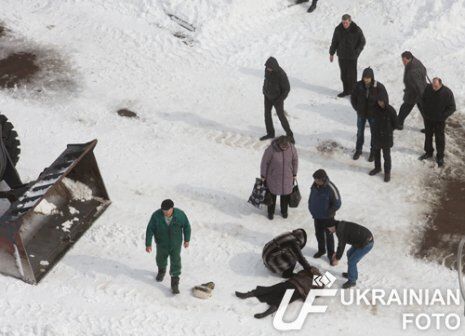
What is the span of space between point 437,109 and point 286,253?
349cm

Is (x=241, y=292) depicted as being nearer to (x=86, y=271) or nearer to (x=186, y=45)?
(x=86, y=271)

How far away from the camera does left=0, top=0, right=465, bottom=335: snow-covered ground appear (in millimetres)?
8656

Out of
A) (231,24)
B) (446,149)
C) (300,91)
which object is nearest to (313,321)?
(446,149)

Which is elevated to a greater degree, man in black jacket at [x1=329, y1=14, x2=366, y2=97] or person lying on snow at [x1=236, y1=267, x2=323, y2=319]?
man in black jacket at [x1=329, y1=14, x2=366, y2=97]

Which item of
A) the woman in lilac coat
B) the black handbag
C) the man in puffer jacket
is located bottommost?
the man in puffer jacket

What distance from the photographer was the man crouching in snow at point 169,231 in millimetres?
8195

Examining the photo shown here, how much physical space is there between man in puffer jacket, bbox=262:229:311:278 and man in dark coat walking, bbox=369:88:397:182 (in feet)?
7.57

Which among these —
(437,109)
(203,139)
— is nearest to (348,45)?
(437,109)

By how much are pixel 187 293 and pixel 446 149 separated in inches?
203

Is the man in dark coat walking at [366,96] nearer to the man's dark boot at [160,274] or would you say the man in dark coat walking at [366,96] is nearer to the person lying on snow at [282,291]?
the person lying on snow at [282,291]

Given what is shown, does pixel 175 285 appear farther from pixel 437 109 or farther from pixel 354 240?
pixel 437 109

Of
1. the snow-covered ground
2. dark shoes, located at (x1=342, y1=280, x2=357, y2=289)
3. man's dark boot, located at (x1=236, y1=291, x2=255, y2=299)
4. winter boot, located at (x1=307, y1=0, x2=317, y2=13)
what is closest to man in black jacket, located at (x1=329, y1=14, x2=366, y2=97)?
the snow-covered ground

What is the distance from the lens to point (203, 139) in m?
11.6

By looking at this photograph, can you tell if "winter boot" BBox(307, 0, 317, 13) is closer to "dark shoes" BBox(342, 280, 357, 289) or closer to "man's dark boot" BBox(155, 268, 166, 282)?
"dark shoes" BBox(342, 280, 357, 289)
